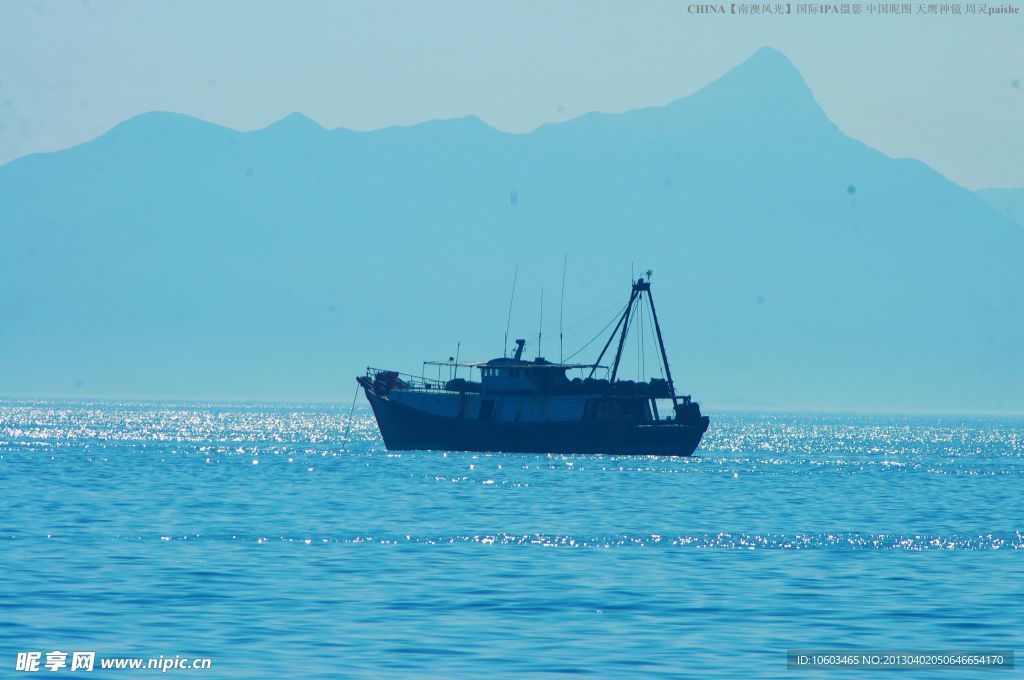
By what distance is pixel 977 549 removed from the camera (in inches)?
1768

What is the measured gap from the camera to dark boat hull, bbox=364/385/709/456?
10325 cm

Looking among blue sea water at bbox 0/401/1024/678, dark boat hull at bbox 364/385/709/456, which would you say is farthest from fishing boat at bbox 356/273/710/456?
blue sea water at bbox 0/401/1024/678

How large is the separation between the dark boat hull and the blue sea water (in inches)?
1023

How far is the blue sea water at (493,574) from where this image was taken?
26547mm

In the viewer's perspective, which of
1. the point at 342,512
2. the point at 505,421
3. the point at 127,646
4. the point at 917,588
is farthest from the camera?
the point at 505,421

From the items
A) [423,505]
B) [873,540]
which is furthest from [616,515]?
[873,540]

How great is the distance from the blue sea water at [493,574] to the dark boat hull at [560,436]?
26.0 meters

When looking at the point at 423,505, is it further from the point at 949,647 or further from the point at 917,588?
the point at 949,647

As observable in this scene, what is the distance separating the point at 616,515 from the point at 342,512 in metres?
9.90

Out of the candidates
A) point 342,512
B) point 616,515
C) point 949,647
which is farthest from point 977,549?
point 342,512

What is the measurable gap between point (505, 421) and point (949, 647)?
7764 centimetres

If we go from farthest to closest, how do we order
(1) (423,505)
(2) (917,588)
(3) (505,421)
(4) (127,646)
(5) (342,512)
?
(3) (505,421) < (1) (423,505) < (5) (342,512) < (2) (917,588) < (4) (127,646)

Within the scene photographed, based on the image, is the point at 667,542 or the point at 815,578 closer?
the point at 815,578

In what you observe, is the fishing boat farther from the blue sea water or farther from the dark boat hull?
the blue sea water
